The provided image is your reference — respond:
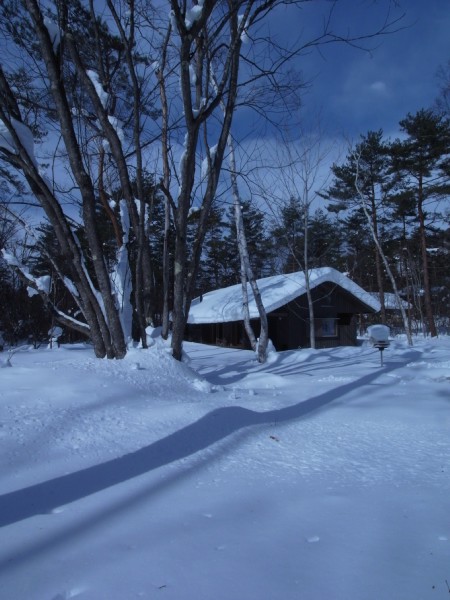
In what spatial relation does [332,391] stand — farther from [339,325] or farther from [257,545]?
[339,325]

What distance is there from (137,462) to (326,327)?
20.2 metres

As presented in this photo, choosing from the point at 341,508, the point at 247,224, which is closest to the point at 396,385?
the point at 341,508

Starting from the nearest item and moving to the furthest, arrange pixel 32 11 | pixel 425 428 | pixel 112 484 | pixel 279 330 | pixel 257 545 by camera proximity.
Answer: pixel 257 545 < pixel 112 484 < pixel 425 428 < pixel 32 11 < pixel 279 330

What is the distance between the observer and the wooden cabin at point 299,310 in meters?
19.8

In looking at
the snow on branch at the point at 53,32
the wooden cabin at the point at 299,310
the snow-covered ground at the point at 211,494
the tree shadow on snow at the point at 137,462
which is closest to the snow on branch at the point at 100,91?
the snow on branch at the point at 53,32

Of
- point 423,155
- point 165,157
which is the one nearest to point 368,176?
point 423,155

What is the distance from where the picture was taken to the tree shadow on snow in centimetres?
250

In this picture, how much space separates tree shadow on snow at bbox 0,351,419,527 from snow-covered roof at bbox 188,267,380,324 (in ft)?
44.8

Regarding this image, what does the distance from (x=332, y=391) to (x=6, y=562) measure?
16.2 ft

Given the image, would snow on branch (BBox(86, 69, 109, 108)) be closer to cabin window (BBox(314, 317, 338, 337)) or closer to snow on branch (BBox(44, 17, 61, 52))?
snow on branch (BBox(44, 17, 61, 52))

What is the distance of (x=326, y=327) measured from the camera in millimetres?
22484

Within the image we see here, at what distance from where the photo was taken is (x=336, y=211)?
26.3 m

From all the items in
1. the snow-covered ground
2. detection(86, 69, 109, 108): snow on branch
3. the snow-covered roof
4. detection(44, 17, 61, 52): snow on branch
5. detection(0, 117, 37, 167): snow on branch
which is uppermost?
detection(44, 17, 61, 52): snow on branch

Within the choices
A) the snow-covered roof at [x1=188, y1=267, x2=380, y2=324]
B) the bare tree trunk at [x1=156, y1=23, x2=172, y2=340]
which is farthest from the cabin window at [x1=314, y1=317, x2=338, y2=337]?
the bare tree trunk at [x1=156, y1=23, x2=172, y2=340]
